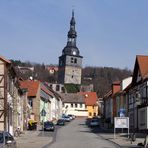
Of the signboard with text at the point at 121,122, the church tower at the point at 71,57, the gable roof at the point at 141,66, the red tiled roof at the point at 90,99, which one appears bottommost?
the signboard with text at the point at 121,122

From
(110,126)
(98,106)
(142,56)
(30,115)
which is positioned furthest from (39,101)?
(98,106)

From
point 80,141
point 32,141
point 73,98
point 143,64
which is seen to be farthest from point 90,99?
point 32,141

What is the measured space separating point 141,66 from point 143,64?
24.7 inches

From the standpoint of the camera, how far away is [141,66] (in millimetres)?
59812

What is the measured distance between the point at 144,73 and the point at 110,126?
26.2 m

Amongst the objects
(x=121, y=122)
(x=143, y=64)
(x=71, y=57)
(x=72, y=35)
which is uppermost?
(x=72, y=35)

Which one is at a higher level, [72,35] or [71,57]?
[72,35]

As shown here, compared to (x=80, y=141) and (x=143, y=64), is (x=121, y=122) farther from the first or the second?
(x=143, y=64)

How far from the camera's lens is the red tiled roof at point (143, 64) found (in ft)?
191

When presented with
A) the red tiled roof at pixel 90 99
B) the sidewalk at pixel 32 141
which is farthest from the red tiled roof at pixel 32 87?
the red tiled roof at pixel 90 99

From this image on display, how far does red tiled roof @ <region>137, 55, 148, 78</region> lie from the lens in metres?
58.2

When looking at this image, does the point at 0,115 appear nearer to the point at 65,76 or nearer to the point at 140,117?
the point at 140,117

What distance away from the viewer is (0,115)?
47.4m

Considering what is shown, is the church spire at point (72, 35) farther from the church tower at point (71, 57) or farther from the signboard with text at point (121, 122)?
the signboard with text at point (121, 122)
